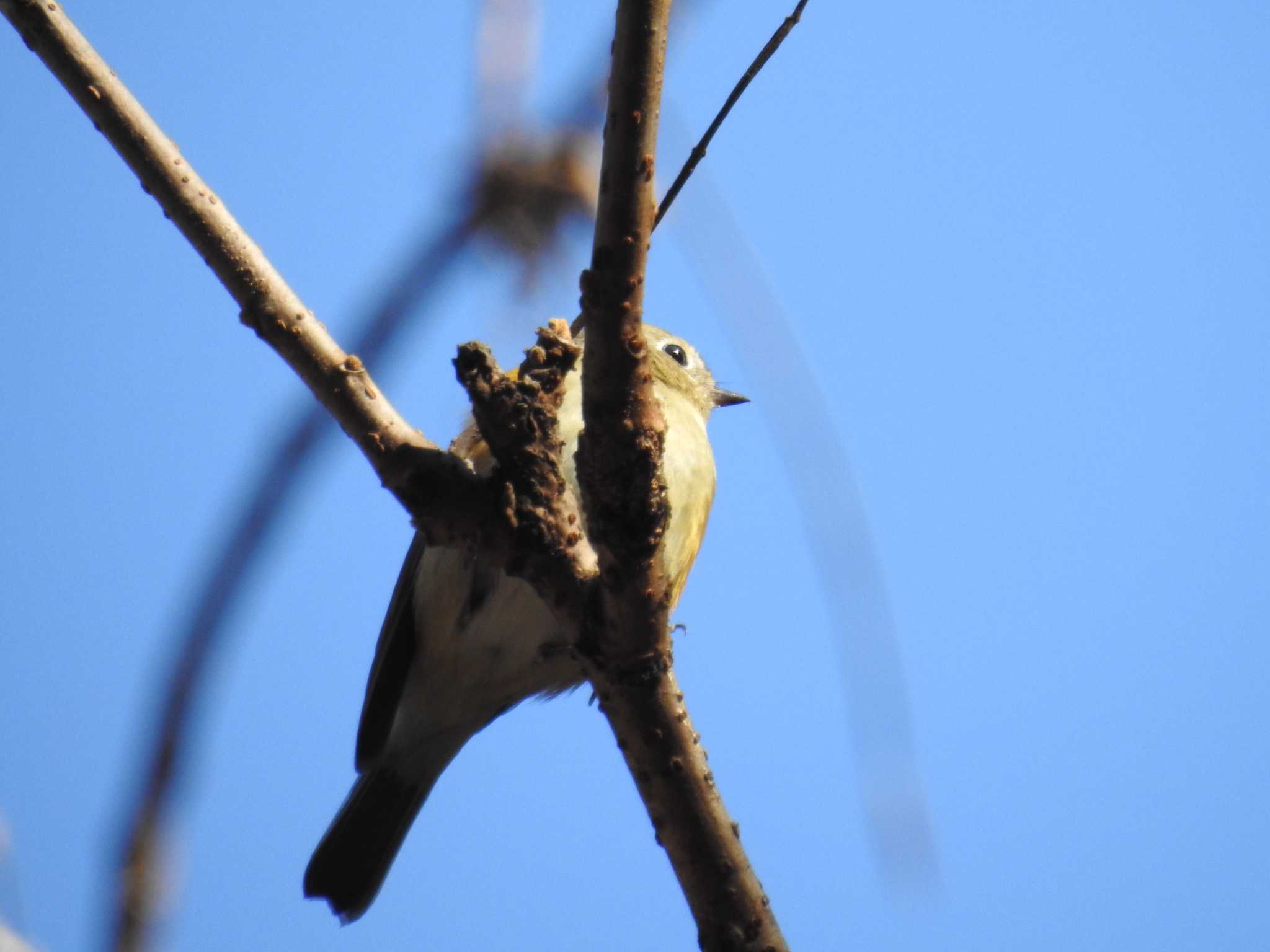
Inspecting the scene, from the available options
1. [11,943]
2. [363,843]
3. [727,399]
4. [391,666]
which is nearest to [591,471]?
[11,943]

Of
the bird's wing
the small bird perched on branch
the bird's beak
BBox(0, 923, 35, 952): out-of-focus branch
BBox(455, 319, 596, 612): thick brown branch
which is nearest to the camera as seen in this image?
BBox(0, 923, 35, 952): out-of-focus branch

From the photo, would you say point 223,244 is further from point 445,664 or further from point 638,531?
point 445,664

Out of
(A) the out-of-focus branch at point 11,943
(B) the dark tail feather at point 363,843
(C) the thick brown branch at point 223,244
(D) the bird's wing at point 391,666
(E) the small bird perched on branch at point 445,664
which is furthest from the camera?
(B) the dark tail feather at point 363,843

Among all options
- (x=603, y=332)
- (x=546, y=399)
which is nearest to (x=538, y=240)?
(x=603, y=332)

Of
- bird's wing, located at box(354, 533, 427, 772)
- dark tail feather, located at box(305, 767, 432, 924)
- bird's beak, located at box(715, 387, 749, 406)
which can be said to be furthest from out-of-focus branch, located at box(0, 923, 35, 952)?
bird's beak, located at box(715, 387, 749, 406)

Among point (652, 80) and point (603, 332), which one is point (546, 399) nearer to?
point (603, 332)

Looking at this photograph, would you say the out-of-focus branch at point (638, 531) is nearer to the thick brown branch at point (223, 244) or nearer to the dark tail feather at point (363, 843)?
the thick brown branch at point (223, 244)

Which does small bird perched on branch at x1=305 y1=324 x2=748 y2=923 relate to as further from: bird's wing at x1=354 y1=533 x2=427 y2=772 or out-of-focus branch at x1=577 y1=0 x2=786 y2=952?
out-of-focus branch at x1=577 y1=0 x2=786 y2=952

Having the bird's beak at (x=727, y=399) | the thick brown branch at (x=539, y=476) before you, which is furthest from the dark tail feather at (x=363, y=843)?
the thick brown branch at (x=539, y=476)
